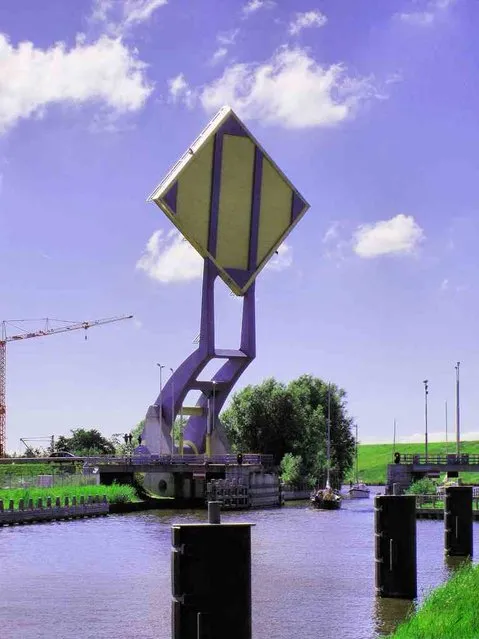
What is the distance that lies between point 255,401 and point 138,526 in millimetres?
54019

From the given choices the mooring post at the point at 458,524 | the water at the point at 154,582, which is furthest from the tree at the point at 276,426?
the mooring post at the point at 458,524

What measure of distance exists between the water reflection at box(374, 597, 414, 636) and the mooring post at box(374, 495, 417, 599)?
0.24 meters

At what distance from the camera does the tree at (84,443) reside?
144 meters

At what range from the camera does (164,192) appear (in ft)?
279

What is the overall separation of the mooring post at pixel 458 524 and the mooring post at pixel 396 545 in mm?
10198

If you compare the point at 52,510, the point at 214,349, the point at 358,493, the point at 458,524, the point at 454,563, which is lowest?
the point at 358,493

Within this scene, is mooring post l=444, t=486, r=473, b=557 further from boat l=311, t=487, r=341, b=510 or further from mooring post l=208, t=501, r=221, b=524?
boat l=311, t=487, r=341, b=510

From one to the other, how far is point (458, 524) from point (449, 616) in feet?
58.5

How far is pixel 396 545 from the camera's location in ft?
93.2

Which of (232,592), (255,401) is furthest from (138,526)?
(255,401)

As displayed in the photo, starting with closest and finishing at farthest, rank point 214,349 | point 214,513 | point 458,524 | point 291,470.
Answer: point 214,513 → point 458,524 → point 214,349 → point 291,470

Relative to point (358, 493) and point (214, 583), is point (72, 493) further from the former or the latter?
point (214, 583)

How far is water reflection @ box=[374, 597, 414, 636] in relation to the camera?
2581 centimetres

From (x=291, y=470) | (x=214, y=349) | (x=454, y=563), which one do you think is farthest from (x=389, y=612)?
(x=291, y=470)
